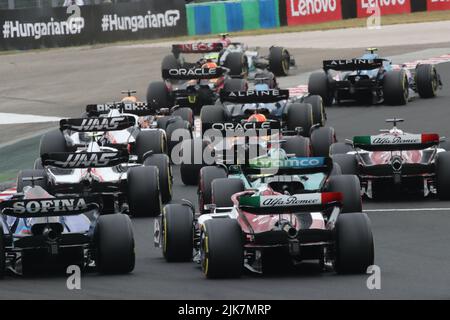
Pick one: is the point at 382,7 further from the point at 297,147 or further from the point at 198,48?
the point at 297,147

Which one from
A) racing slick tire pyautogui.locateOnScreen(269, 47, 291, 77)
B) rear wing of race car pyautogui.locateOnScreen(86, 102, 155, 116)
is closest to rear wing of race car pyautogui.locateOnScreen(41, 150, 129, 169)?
rear wing of race car pyautogui.locateOnScreen(86, 102, 155, 116)

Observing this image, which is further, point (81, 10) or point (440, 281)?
point (81, 10)

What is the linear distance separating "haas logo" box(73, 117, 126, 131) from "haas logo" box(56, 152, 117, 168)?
10.1ft

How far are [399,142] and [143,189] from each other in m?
4.11

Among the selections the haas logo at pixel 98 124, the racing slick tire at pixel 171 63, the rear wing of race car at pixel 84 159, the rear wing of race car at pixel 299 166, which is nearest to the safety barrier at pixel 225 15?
the racing slick tire at pixel 171 63

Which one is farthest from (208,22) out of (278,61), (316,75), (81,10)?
(316,75)

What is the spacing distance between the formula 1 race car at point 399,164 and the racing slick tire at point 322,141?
326cm

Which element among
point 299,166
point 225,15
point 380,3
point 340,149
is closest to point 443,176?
point 340,149

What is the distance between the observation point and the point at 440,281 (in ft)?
50.8

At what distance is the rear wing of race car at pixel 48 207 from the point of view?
651 inches

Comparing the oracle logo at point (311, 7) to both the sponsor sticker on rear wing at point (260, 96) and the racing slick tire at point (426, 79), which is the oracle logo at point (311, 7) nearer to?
the racing slick tire at point (426, 79)

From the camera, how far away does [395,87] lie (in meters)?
→ 34.8
